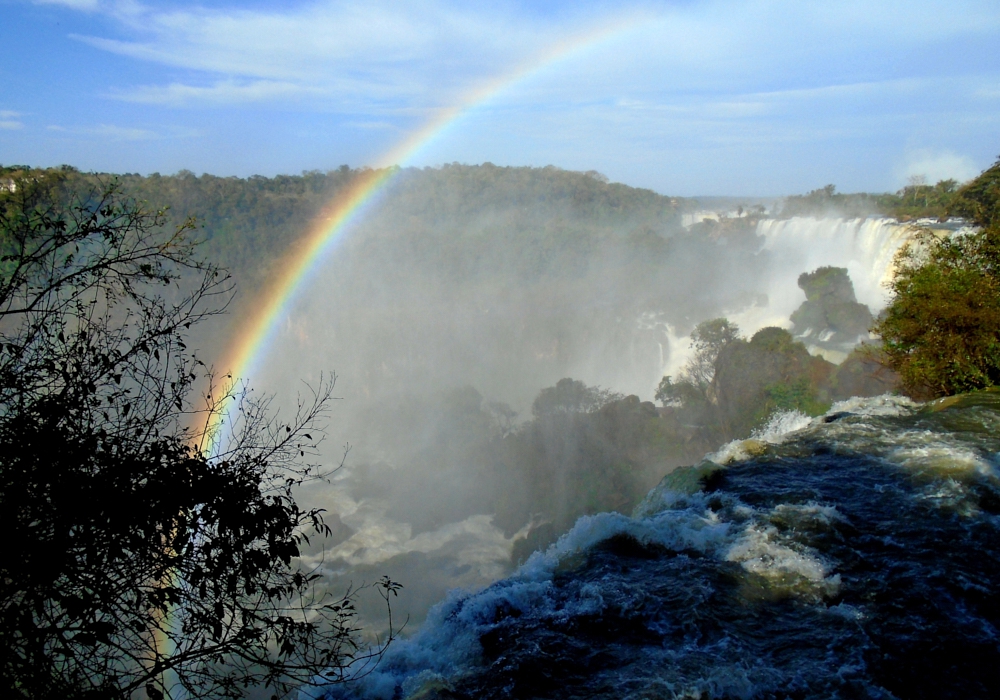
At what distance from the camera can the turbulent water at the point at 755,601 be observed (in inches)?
248

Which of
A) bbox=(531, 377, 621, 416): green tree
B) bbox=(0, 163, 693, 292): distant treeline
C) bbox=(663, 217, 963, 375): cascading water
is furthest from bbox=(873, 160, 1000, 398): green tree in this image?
bbox=(0, 163, 693, 292): distant treeline

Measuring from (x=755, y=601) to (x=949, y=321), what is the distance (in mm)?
10252

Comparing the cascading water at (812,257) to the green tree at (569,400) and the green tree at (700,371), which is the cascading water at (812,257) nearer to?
the green tree at (700,371)

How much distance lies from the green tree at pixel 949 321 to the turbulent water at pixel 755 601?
12.2 ft

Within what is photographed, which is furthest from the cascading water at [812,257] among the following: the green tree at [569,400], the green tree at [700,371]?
the green tree at [569,400]

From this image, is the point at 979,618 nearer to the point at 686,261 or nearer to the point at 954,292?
the point at 954,292

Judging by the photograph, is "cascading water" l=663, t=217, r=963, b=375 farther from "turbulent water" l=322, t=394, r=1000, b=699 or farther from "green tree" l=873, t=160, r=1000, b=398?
"turbulent water" l=322, t=394, r=1000, b=699

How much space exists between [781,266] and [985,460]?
41785 mm

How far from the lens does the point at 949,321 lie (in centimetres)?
1425

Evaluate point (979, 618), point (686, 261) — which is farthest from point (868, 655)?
point (686, 261)

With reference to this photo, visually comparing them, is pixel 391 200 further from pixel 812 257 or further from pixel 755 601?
pixel 755 601

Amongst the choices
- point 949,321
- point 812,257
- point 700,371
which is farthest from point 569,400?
point 812,257

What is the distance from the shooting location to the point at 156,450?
3.61m

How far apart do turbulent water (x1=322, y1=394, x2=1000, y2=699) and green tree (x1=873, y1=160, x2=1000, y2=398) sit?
12.2 feet
